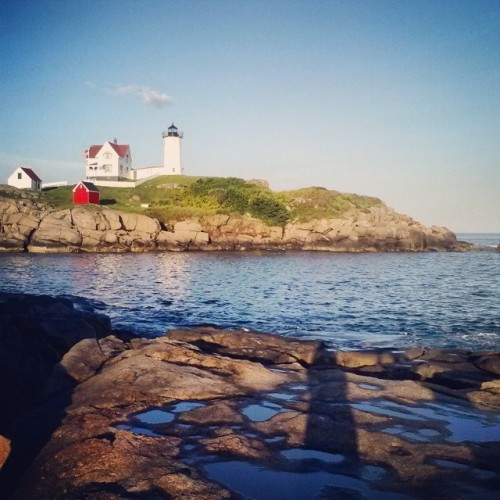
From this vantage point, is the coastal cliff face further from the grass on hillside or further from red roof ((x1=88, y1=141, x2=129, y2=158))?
red roof ((x1=88, y1=141, x2=129, y2=158))

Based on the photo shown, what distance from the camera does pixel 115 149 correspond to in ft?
354

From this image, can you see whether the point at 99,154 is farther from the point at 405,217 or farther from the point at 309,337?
the point at 309,337

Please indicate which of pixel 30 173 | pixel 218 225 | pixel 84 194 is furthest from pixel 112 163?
pixel 218 225

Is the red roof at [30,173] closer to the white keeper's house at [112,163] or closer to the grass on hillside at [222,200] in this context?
the grass on hillside at [222,200]

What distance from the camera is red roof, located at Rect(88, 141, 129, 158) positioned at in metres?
107

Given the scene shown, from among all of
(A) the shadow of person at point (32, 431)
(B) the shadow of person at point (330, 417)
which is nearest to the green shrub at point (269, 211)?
(B) the shadow of person at point (330, 417)

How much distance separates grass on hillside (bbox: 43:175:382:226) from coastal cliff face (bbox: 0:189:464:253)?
9.93 ft

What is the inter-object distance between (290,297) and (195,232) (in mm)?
46663

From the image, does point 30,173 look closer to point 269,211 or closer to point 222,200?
point 222,200

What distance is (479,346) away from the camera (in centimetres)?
1764

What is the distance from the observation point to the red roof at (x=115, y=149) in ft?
352

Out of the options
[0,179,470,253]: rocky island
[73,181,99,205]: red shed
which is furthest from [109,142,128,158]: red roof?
[73,181,99,205]: red shed

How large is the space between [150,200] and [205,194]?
12.3 m

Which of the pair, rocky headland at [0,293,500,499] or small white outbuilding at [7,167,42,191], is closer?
rocky headland at [0,293,500,499]
